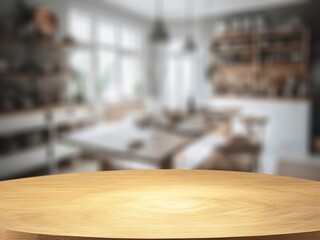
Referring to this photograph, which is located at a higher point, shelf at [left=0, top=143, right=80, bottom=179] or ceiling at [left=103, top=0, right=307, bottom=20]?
ceiling at [left=103, top=0, right=307, bottom=20]

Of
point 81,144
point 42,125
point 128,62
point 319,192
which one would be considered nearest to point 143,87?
point 128,62

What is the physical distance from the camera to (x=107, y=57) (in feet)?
25.0

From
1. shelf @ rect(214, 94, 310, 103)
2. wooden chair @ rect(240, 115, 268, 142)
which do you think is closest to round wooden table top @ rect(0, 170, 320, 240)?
wooden chair @ rect(240, 115, 268, 142)

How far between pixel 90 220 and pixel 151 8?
7981mm

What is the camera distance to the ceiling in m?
7.22

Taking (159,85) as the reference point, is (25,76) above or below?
above

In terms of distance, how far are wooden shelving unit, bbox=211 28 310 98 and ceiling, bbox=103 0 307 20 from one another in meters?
0.67

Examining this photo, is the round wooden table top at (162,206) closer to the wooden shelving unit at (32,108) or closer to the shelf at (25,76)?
the wooden shelving unit at (32,108)

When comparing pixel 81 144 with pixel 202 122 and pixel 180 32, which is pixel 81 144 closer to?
pixel 202 122

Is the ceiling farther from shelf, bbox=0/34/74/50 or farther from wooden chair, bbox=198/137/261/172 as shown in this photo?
wooden chair, bbox=198/137/261/172

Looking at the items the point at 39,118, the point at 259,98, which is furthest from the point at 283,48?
the point at 39,118

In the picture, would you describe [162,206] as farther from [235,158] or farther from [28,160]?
[28,160]

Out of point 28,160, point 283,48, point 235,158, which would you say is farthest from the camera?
point 283,48

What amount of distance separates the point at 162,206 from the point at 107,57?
7.23m
